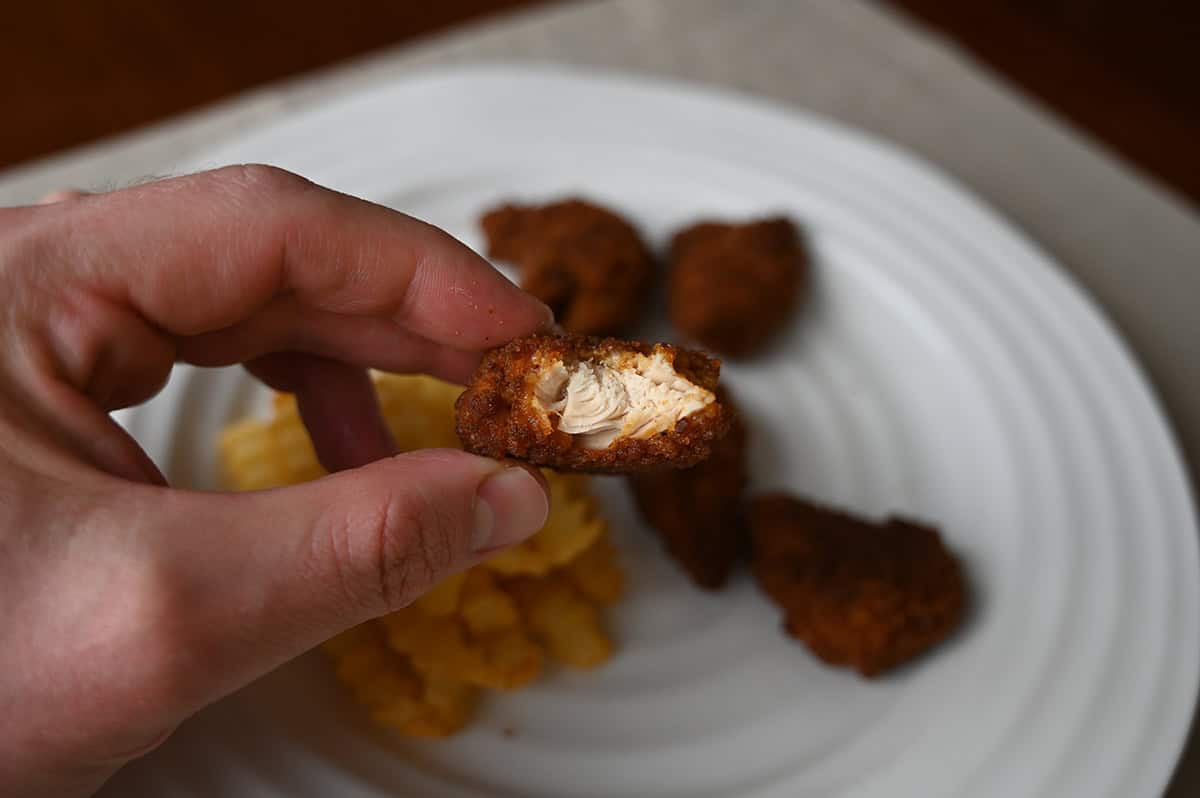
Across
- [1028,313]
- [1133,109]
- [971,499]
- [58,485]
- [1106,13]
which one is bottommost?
[58,485]

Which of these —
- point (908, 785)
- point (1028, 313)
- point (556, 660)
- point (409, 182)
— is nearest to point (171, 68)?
point (409, 182)

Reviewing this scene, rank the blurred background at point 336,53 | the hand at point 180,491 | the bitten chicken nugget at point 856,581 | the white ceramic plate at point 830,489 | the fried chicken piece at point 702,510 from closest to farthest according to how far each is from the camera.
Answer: the hand at point 180,491 < the white ceramic plate at point 830,489 < the bitten chicken nugget at point 856,581 < the fried chicken piece at point 702,510 < the blurred background at point 336,53

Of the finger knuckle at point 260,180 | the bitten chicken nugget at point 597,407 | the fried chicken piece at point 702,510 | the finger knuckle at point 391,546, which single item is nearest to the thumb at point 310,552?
the finger knuckle at point 391,546

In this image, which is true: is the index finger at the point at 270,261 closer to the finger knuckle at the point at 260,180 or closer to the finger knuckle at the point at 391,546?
the finger knuckle at the point at 260,180

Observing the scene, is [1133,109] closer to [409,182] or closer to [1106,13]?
[1106,13]

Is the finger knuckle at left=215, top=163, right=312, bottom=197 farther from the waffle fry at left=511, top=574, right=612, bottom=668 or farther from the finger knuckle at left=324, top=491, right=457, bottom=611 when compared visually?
the waffle fry at left=511, top=574, right=612, bottom=668

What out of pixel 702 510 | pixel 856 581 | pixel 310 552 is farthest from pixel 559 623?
pixel 310 552

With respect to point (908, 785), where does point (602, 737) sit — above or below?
below
